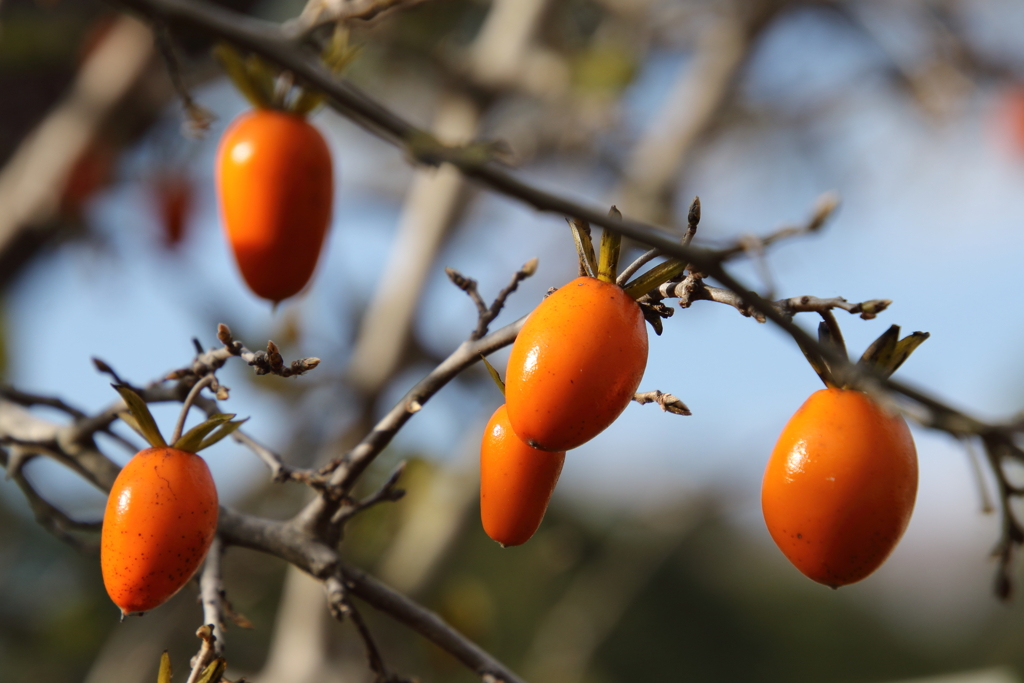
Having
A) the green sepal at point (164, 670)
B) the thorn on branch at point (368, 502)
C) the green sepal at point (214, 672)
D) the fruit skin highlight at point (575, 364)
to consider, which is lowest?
the green sepal at point (164, 670)

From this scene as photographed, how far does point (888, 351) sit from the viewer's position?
61 centimetres

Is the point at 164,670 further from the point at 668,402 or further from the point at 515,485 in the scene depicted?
the point at 668,402

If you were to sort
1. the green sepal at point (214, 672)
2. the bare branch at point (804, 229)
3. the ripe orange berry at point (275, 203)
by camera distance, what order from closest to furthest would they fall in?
1. the bare branch at point (804, 229)
2. the green sepal at point (214, 672)
3. the ripe orange berry at point (275, 203)

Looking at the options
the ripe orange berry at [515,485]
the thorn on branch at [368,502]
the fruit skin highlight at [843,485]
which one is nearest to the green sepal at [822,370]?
the fruit skin highlight at [843,485]

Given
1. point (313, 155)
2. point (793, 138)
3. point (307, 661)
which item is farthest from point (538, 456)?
point (793, 138)

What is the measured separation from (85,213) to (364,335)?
91 centimetres

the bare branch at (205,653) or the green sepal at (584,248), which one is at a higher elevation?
the green sepal at (584,248)

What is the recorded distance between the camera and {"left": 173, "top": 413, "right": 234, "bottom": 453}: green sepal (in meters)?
0.67

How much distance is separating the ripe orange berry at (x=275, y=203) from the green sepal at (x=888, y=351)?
675 millimetres

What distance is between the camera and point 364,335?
2604 millimetres

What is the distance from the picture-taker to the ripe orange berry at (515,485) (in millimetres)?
670

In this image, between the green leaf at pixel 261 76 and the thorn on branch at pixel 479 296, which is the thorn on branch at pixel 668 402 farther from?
the green leaf at pixel 261 76

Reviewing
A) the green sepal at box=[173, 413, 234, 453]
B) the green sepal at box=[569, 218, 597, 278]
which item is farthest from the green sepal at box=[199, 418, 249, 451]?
the green sepal at box=[569, 218, 597, 278]

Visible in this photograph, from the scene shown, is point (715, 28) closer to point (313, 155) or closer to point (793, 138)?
point (793, 138)
